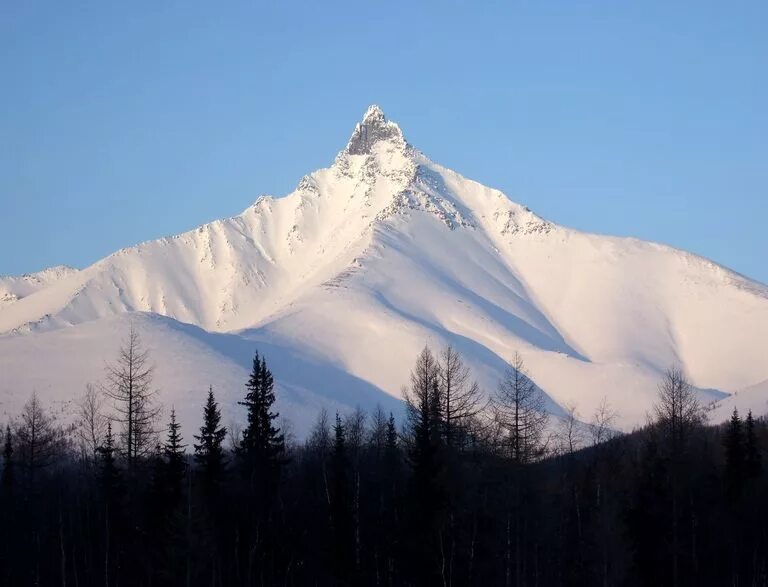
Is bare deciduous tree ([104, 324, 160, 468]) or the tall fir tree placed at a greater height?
bare deciduous tree ([104, 324, 160, 468])

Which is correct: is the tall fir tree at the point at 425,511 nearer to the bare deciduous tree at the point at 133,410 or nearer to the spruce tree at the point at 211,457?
the spruce tree at the point at 211,457

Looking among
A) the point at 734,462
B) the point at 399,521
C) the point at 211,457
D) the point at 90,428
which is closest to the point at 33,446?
the point at 211,457

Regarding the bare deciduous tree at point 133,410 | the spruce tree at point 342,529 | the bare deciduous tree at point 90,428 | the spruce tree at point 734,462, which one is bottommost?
the spruce tree at point 342,529

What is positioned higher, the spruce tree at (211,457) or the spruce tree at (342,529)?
the spruce tree at (211,457)

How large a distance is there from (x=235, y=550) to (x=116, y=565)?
18.1 feet

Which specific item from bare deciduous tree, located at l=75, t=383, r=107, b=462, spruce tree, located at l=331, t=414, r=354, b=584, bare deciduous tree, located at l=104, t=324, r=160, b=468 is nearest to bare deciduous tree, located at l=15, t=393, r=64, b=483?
bare deciduous tree, located at l=75, t=383, r=107, b=462

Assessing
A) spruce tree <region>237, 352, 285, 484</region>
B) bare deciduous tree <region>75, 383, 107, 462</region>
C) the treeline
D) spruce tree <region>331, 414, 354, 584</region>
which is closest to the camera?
the treeline

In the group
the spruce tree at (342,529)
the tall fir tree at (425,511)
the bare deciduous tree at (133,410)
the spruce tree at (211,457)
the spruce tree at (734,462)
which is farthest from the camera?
the spruce tree at (734,462)

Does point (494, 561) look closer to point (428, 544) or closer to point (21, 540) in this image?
point (428, 544)

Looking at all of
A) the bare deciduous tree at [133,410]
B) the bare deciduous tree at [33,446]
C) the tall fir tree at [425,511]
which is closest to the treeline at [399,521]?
the tall fir tree at [425,511]

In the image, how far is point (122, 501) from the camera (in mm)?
62688

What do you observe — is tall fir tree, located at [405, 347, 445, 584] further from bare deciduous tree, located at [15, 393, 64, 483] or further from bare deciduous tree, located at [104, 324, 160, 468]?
bare deciduous tree, located at [15, 393, 64, 483]

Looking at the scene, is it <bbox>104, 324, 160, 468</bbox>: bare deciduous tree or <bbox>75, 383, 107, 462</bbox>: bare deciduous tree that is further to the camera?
<bbox>75, 383, 107, 462</bbox>: bare deciduous tree

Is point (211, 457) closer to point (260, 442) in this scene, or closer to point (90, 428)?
point (260, 442)
